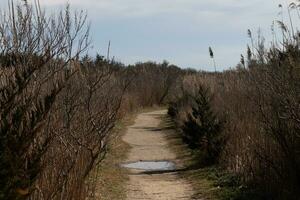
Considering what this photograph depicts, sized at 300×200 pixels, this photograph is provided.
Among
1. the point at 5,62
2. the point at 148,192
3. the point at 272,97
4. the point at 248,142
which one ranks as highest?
the point at 5,62

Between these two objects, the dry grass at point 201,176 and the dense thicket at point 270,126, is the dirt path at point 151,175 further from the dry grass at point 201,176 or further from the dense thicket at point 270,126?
the dense thicket at point 270,126

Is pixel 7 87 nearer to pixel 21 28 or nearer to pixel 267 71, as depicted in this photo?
pixel 21 28

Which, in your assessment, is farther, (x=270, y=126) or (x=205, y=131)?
(x=205, y=131)

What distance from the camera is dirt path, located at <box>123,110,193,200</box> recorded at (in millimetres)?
12655

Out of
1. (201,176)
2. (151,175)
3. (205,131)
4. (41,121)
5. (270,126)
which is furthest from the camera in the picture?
(205,131)

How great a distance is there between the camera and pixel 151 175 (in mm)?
15539

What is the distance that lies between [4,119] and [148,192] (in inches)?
269

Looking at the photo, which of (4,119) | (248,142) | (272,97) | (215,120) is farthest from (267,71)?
(215,120)

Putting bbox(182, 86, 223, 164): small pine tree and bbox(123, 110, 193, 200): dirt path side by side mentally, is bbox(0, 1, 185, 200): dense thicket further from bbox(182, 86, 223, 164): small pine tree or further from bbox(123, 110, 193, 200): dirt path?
bbox(182, 86, 223, 164): small pine tree

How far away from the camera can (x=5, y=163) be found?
5953 millimetres

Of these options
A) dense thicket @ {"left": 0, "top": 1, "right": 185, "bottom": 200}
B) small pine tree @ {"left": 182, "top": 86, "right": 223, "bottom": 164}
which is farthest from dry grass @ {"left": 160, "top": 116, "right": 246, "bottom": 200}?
dense thicket @ {"left": 0, "top": 1, "right": 185, "bottom": 200}

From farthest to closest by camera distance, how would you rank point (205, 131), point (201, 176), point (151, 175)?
point (205, 131)
point (151, 175)
point (201, 176)

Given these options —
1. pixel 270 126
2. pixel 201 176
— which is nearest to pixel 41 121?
pixel 270 126

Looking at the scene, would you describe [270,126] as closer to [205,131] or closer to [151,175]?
[151,175]
